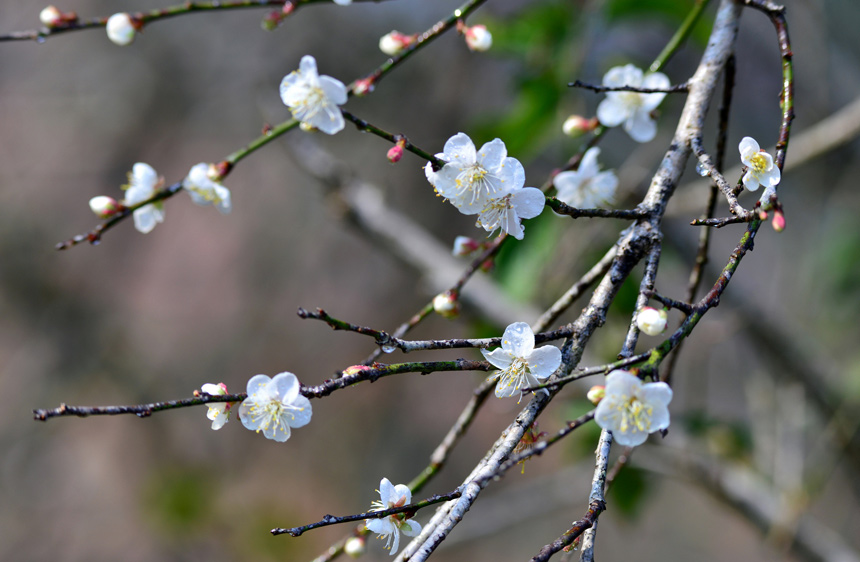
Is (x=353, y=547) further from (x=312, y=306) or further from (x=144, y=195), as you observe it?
(x=312, y=306)

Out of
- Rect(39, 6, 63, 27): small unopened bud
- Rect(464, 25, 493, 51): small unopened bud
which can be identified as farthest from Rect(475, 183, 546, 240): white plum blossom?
Rect(39, 6, 63, 27): small unopened bud

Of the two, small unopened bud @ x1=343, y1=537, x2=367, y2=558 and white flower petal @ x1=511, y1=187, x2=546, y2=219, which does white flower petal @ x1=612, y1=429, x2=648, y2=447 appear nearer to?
white flower petal @ x1=511, y1=187, x2=546, y2=219

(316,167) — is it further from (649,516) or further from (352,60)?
(649,516)

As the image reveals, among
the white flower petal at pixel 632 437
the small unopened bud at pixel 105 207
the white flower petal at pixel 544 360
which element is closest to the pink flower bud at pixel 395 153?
the white flower petal at pixel 544 360

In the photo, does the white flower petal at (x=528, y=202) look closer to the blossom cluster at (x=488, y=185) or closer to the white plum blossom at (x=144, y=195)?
the blossom cluster at (x=488, y=185)

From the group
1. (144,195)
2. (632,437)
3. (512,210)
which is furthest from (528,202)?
(144,195)

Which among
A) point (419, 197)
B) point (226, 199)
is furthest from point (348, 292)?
point (226, 199)
